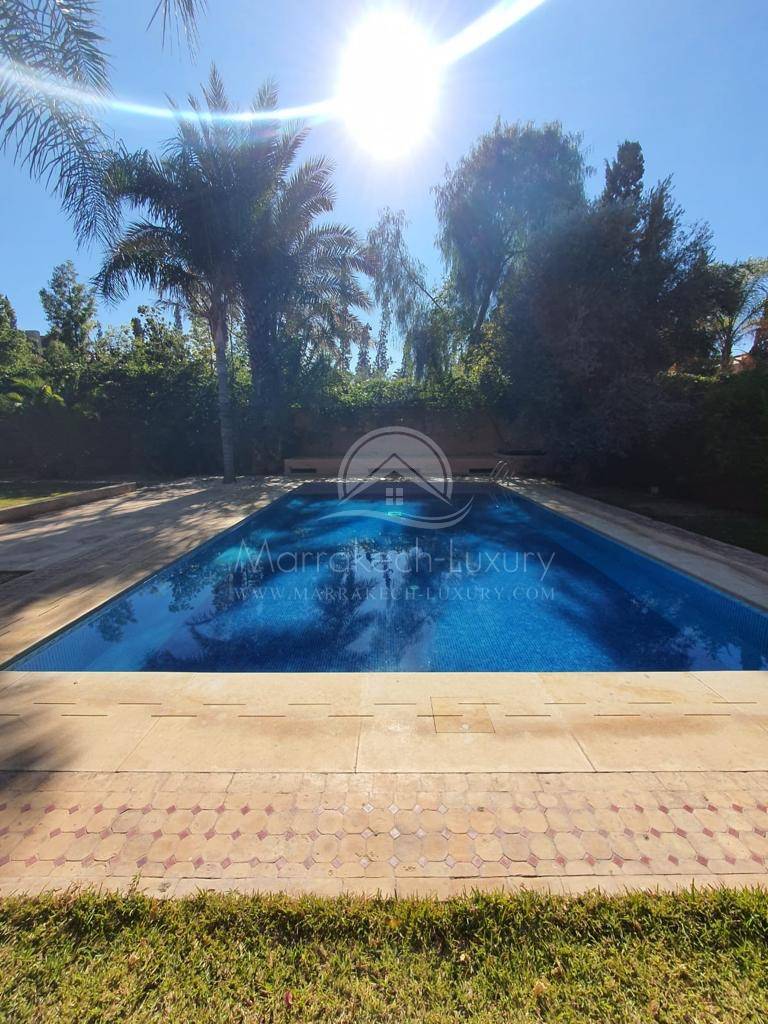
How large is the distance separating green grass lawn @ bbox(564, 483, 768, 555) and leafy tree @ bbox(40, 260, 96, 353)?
32975 mm

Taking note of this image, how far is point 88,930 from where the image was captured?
175 centimetres

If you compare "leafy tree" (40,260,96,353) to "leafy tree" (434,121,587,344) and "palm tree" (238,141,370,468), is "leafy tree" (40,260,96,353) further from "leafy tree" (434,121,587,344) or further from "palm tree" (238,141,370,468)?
"leafy tree" (434,121,587,344)

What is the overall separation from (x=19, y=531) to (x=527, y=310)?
12.4m

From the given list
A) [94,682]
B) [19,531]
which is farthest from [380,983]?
[19,531]

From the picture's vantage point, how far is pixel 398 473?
50.8 feet

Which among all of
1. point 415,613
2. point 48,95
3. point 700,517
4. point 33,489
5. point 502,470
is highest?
point 48,95

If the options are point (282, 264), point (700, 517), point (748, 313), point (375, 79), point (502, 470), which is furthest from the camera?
point (748, 313)

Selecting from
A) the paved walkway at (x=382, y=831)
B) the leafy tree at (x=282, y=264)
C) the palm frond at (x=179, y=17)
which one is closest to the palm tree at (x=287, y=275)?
the leafy tree at (x=282, y=264)

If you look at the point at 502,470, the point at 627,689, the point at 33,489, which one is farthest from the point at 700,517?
the point at 33,489

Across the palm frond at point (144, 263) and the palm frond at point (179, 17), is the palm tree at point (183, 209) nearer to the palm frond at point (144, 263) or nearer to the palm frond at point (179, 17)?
the palm frond at point (144, 263)

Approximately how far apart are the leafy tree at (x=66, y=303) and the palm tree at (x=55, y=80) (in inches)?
1085

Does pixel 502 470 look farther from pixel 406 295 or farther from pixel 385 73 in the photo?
pixel 385 73

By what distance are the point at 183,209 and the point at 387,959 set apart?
1429 centimetres

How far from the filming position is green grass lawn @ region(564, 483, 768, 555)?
7.39m
